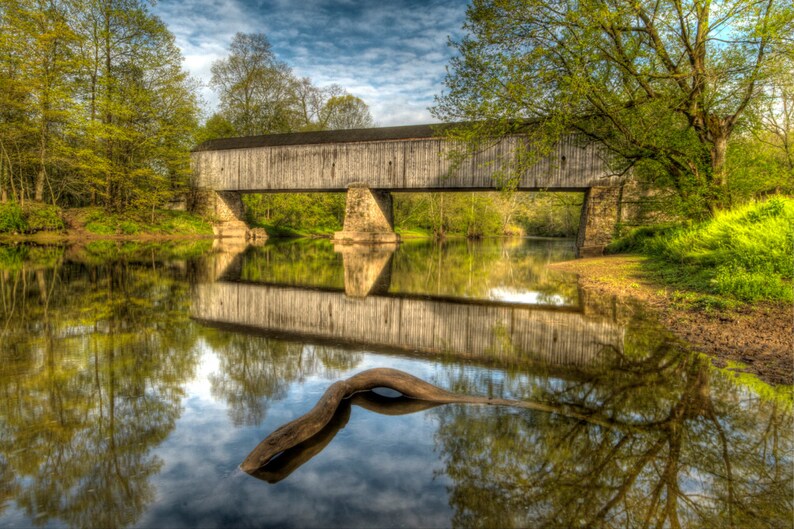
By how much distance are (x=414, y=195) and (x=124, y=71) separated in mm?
27625

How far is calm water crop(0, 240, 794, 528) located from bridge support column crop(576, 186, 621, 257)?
16237 millimetres

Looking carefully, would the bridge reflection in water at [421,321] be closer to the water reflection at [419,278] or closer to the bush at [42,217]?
the water reflection at [419,278]

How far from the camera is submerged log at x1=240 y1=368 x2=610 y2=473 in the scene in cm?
306

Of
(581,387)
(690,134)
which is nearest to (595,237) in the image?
(690,134)

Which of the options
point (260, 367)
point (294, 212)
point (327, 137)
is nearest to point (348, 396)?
point (260, 367)

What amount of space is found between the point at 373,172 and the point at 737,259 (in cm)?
2317

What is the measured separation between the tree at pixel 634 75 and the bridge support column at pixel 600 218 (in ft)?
31.3

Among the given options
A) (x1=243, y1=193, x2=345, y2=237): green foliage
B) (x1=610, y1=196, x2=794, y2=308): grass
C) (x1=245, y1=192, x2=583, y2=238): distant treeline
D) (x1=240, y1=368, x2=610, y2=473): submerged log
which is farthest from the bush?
(x1=610, y1=196, x2=794, y2=308): grass

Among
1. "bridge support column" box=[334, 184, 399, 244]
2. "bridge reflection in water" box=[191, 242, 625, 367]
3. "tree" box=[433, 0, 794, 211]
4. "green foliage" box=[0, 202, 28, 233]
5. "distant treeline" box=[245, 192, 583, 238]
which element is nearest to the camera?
"bridge reflection in water" box=[191, 242, 625, 367]

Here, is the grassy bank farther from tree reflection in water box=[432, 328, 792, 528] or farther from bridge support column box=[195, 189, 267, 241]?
tree reflection in water box=[432, 328, 792, 528]

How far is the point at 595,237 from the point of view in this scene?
2256 cm

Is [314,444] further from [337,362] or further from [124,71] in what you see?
[124,71]

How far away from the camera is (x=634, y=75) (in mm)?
11086

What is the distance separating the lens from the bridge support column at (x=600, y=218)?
882 inches
